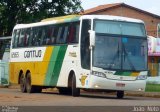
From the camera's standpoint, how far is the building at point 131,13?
97.5m

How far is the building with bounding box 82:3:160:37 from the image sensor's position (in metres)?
97.5

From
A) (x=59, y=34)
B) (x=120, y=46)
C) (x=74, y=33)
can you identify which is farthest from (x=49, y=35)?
(x=120, y=46)

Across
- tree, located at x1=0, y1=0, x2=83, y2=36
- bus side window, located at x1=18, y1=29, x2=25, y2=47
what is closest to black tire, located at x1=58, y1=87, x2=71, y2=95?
bus side window, located at x1=18, y1=29, x2=25, y2=47

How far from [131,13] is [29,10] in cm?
4501

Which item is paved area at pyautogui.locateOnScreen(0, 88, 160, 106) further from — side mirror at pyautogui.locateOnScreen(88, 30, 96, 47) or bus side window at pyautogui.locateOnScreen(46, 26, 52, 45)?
bus side window at pyautogui.locateOnScreen(46, 26, 52, 45)

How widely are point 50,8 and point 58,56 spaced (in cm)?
2958

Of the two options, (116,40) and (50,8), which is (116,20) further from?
(50,8)

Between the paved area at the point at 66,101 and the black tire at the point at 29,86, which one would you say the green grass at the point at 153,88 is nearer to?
the black tire at the point at 29,86

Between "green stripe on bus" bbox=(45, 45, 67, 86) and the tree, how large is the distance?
80.2ft

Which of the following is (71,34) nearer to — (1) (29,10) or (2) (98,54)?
(2) (98,54)

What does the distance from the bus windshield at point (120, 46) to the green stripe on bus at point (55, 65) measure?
2.56 metres

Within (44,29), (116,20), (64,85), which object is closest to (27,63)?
(44,29)

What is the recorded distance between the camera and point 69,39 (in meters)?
27.9

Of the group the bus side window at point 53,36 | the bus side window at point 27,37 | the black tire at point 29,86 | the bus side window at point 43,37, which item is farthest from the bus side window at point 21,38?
the bus side window at point 53,36
